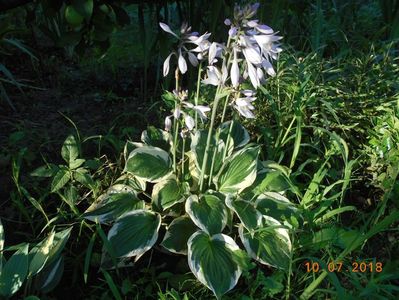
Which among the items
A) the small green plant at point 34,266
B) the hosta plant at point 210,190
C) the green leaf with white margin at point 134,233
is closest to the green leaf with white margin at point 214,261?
the hosta plant at point 210,190

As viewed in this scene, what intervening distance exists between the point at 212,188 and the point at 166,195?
0.23 meters

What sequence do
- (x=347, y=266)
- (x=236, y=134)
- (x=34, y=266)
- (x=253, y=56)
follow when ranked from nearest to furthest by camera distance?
(x=253, y=56)
(x=34, y=266)
(x=347, y=266)
(x=236, y=134)

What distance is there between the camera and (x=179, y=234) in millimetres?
1759

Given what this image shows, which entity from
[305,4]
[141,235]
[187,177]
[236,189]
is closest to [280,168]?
[236,189]

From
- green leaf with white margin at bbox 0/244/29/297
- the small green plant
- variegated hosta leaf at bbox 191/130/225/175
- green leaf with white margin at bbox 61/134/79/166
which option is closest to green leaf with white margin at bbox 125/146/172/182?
variegated hosta leaf at bbox 191/130/225/175

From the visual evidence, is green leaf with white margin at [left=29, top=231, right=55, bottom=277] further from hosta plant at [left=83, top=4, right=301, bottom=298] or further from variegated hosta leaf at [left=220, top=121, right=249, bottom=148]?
variegated hosta leaf at [left=220, top=121, right=249, bottom=148]

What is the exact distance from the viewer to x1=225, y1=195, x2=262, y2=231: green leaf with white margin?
5.55 ft

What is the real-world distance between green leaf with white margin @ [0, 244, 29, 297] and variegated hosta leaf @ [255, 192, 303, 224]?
2.77 feet

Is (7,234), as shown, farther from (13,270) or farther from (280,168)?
(280,168)

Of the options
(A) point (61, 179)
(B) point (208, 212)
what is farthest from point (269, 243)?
(A) point (61, 179)

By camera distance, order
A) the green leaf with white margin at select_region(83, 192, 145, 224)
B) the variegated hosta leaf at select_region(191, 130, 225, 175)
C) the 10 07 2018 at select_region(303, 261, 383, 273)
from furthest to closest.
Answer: the variegated hosta leaf at select_region(191, 130, 225, 175), the green leaf with white margin at select_region(83, 192, 145, 224), the 10 07 2018 at select_region(303, 261, 383, 273)

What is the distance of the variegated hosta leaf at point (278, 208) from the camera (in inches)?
70.8

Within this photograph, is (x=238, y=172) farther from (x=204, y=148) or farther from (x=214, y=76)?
(x=214, y=76)

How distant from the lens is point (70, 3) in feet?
5.26
